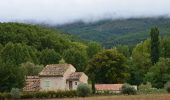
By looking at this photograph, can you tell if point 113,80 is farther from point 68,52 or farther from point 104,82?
point 68,52

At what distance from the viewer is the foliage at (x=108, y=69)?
315ft

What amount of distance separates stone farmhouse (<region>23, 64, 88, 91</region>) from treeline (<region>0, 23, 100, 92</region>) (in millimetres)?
3783

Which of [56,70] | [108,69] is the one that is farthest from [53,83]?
[108,69]

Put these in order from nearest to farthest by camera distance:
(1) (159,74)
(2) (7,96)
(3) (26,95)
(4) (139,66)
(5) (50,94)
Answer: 1. (2) (7,96)
2. (3) (26,95)
3. (5) (50,94)
4. (1) (159,74)
5. (4) (139,66)

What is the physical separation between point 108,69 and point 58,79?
11592 millimetres

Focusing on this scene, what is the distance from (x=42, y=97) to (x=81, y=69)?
6542cm

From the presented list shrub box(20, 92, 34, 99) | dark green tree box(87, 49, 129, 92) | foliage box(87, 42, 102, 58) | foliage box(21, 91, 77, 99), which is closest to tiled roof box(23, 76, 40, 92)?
dark green tree box(87, 49, 129, 92)

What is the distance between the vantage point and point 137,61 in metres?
119

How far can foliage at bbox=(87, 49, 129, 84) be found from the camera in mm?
95938

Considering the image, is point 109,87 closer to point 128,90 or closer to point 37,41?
point 128,90

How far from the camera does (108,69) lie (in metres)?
96.2

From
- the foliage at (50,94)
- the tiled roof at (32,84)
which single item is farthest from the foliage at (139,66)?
the foliage at (50,94)

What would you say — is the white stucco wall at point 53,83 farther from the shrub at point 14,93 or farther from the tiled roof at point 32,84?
the shrub at point 14,93

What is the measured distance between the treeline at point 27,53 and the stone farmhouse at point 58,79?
12.4ft
